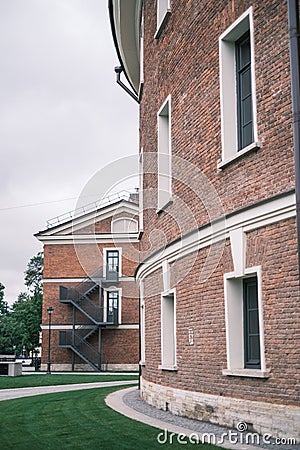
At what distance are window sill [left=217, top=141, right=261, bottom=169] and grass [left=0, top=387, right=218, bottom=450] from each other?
4.46 m

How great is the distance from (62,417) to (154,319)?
337 centimetres

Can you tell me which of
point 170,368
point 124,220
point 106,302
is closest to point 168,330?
point 170,368

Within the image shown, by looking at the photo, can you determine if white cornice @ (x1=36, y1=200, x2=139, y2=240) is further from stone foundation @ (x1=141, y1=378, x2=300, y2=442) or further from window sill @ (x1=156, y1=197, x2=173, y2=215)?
stone foundation @ (x1=141, y1=378, x2=300, y2=442)

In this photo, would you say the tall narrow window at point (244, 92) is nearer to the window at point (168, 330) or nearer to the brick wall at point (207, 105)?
the brick wall at point (207, 105)

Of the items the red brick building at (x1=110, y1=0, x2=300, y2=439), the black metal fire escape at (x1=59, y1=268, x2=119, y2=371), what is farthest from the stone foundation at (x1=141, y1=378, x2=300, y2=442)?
the black metal fire escape at (x1=59, y1=268, x2=119, y2=371)

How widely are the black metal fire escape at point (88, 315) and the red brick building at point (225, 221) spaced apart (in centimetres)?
2469

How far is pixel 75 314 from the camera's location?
41.2 m

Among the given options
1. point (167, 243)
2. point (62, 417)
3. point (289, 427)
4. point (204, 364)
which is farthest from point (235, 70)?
point (62, 417)

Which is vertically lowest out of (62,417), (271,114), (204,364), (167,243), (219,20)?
(62,417)

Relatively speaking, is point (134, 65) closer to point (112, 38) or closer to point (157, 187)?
point (112, 38)

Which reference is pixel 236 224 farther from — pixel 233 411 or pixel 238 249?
pixel 233 411

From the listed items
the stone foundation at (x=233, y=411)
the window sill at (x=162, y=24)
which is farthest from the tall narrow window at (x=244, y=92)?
the stone foundation at (x=233, y=411)

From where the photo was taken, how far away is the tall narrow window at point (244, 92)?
10.7 metres

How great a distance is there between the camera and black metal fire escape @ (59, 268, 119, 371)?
3984 centimetres
